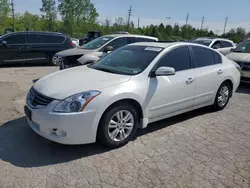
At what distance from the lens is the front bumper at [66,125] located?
2969 millimetres

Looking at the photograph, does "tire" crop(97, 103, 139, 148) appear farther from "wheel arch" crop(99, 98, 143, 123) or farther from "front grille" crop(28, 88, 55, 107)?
"front grille" crop(28, 88, 55, 107)

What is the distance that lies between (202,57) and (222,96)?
43.5 inches

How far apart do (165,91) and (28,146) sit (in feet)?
7.42

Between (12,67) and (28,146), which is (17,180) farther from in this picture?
(12,67)

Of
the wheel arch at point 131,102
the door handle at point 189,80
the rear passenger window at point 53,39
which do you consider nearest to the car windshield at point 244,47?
the door handle at point 189,80

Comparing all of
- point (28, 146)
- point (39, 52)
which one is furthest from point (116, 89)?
Result: point (39, 52)

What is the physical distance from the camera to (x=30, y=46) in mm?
10477

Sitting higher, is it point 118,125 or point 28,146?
point 118,125

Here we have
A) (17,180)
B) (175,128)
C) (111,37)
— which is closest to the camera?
(17,180)

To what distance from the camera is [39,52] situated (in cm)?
1070

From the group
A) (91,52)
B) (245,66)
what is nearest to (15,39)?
(91,52)

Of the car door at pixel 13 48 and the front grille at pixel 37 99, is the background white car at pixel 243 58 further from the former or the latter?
the car door at pixel 13 48

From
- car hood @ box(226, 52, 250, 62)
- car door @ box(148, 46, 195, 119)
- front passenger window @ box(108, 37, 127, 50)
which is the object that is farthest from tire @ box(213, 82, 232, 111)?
front passenger window @ box(108, 37, 127, 50)

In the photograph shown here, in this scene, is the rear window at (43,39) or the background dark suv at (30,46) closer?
the background dark suv at (30,46)
